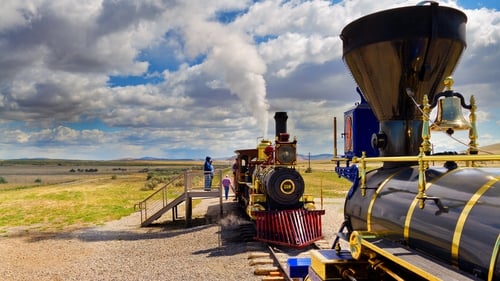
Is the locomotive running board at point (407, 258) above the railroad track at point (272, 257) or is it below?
above

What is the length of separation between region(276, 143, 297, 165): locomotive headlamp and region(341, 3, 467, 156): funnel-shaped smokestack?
813 cm

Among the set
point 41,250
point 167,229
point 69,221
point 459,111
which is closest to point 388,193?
point 459,111

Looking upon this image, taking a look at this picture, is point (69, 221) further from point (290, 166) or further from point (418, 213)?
point (418, 213)

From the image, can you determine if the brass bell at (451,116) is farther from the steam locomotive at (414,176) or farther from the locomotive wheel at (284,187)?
the locomotive wheel at (284,187)

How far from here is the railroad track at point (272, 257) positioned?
359 inches

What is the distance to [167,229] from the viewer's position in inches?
685

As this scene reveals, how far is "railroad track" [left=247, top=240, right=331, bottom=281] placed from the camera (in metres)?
9.11

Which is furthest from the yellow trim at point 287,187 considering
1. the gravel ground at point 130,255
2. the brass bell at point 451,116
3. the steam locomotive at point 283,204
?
the brass bell at point 451,116

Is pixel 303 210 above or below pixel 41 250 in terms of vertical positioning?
above

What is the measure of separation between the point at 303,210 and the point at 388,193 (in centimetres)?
882

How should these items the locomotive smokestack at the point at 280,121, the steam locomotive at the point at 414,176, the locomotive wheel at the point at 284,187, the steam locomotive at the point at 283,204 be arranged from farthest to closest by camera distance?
the locomotive smokestack at the point at 280,121 < the locomotive wheel at the point at 284,187 < the steam locomotive at the point at 283,204 < the steam locomotive at the point at 414,176

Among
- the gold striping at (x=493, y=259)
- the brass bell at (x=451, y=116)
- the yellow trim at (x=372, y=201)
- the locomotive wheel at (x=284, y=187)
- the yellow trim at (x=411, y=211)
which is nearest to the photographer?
the gold striping at (x=493, y=259)

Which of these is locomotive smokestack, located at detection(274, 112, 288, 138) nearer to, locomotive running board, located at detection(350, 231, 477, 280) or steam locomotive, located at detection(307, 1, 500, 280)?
steam locomotive, located at detection(307, 1, 500, 280)

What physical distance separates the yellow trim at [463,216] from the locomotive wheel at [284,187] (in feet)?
32.7
